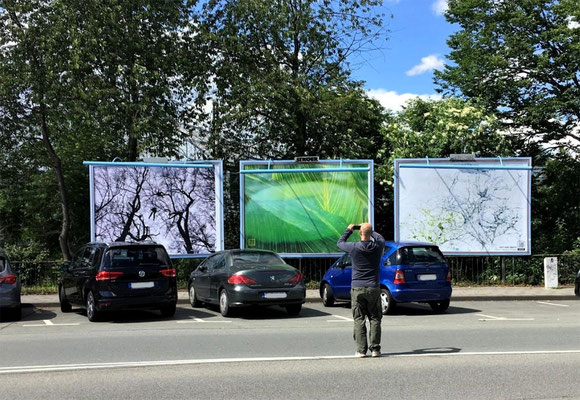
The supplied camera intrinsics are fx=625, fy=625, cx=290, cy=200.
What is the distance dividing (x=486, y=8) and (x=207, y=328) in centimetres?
2201

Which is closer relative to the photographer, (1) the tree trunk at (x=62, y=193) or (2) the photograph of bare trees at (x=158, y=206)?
(2) the photograph of bare trees at (x=158, y=206)

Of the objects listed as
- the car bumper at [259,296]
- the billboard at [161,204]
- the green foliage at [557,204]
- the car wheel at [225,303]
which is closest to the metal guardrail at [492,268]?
the billboard at [161,204]

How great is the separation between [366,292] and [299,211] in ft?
37.8

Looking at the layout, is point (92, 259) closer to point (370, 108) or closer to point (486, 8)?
point (370, 108)

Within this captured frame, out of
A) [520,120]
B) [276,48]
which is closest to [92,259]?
[276,48]

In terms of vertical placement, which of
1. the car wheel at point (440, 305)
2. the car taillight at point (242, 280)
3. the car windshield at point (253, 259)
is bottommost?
the car wheel at point (440, 305)

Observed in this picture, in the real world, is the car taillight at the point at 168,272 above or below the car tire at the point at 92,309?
above

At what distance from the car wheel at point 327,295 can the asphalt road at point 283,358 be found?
213 cm

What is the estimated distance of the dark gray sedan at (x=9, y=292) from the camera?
42.0ft

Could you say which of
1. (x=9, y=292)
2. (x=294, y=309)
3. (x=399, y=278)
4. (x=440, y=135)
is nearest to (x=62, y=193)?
(x=9, y=292)

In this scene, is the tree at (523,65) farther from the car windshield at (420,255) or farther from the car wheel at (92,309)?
the car wheel at (92,309)

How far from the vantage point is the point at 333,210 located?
65.0 ft

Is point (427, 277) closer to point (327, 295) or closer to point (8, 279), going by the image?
point (327, 295)

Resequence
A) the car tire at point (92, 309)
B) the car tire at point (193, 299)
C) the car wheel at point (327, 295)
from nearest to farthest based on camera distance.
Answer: the car tire at point (92, 309) < the car tire at point (193, 299) < the car wheel at point (327, 295)
